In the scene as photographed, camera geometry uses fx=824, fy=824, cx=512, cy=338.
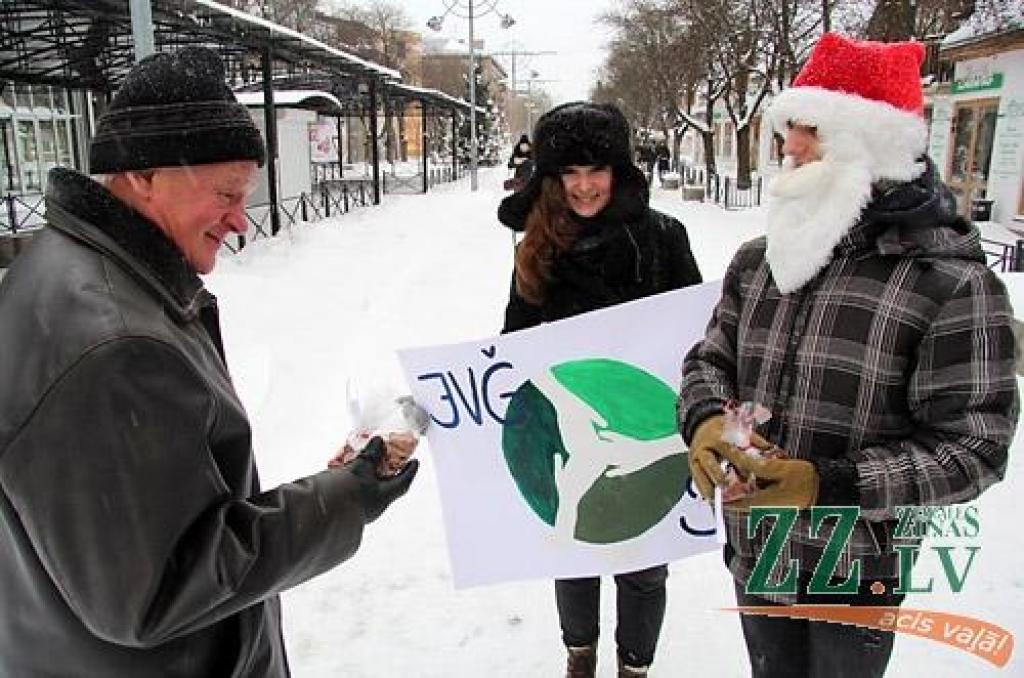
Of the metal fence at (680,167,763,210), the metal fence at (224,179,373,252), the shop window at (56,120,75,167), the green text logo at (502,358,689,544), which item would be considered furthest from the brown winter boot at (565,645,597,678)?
the shop window at (56,120,75,167)

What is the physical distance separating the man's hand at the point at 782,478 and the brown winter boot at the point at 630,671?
1.49 meters

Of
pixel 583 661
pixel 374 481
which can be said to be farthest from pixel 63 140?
pixel 374 481

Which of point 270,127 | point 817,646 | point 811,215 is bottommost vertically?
point 817,646

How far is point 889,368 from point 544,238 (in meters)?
1.44

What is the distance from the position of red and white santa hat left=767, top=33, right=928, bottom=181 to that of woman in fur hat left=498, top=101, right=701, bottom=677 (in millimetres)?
926

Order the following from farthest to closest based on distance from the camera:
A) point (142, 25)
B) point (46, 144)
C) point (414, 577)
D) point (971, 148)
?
point (46, 144)
point (971, 148)
point (142, 25)
point (414, 577)

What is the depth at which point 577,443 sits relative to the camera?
301 centimetres

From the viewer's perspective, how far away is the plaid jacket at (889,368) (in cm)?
178

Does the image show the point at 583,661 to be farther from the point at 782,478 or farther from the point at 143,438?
the point at 143,438

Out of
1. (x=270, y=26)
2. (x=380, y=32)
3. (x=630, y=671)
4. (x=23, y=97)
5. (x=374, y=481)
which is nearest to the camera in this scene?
(x=374, y=481)

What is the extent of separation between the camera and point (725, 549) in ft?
7.91

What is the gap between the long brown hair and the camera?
3.03 m

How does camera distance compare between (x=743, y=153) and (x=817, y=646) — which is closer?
(x=817, y=646)

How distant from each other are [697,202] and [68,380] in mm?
28464
